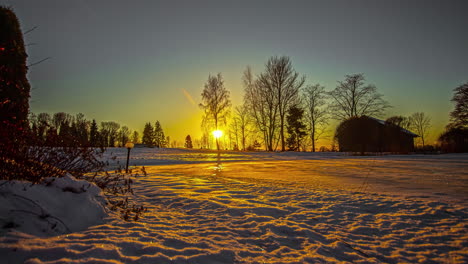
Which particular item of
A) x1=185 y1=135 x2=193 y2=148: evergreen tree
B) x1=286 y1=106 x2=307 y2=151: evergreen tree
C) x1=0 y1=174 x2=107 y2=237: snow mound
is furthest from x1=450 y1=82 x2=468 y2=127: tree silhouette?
x1=185 y1=135 x2=193 y2=148: evergreen tree

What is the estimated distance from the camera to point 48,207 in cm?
258

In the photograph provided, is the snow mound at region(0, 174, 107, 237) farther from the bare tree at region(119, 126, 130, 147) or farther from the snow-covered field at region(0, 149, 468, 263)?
the bare tree at region(119, 126, 130, 147)

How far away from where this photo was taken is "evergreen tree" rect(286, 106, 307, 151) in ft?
101

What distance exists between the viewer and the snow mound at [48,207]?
2221 millimetres

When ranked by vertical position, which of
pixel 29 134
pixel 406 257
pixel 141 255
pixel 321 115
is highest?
pixel 321 115

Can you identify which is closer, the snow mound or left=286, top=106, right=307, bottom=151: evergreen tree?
the snow mound

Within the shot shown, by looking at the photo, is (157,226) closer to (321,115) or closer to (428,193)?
(428,193)

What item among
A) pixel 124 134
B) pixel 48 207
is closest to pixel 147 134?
pixel 124 134

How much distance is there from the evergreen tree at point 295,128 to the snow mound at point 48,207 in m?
29.2

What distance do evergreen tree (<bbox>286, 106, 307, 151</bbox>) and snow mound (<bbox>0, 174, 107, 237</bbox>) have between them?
2917cm

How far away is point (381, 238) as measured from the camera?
9.04ft

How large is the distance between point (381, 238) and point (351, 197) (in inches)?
74.2

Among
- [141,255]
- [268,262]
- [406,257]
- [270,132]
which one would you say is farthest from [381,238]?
[270,132]

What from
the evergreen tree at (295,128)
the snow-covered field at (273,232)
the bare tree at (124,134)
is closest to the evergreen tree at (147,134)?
the bare tree at (124,134)
